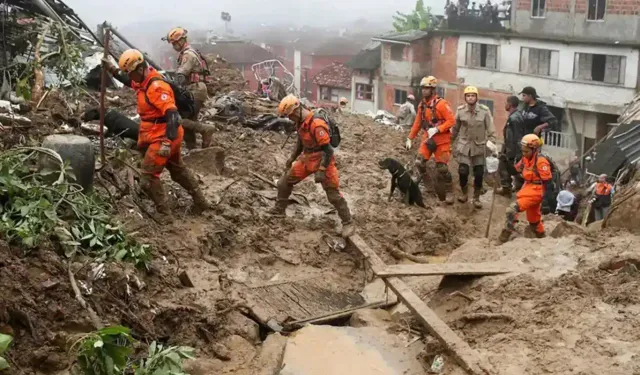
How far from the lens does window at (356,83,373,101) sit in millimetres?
39400

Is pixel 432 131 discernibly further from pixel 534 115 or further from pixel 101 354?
pixel 101 354

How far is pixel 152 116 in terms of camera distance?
24.8ft

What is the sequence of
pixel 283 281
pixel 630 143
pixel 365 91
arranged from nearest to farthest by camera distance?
1. pixel 283 281
2. pixel 630 143
3. pixel 365 91

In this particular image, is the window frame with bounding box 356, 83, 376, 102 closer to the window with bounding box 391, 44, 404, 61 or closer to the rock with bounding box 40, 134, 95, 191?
the window with bounding box 391, 44, 404, 61

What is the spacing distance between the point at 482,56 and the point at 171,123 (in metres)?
28.0

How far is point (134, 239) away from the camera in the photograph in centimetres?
632

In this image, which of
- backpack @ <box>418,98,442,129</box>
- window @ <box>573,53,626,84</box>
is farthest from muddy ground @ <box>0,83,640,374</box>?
window @ <box>573,53,626,84</box>

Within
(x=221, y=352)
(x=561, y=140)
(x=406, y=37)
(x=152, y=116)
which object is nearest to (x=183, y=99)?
(x=152, y=116)

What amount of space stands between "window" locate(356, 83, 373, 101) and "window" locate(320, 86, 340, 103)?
2.47m

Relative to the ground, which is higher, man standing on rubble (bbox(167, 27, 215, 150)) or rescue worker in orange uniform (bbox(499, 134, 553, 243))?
man standing on rubble (bbox(167, 27, 215, 150))

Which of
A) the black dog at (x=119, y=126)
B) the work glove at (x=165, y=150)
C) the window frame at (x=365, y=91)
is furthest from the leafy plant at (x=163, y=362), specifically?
the window frame at (x=365, y=91)

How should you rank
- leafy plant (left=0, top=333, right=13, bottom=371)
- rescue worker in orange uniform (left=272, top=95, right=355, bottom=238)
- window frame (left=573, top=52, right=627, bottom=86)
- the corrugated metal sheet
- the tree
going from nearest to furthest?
leafy plant (left=0, top=333, right=13, bottom=371), rescue worker in orange uniform (left=272, top=95, right=355, bottom=238), the corrugated metal sheet, window frame (left=573, top=52, right=627, bottom=86), the tree

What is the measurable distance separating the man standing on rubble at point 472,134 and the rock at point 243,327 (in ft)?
17.1

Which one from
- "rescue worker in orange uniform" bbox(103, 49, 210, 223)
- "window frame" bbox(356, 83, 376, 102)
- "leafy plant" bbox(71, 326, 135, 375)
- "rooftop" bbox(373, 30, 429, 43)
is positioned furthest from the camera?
"window frame" bbox(356, 83, 376, 102)
